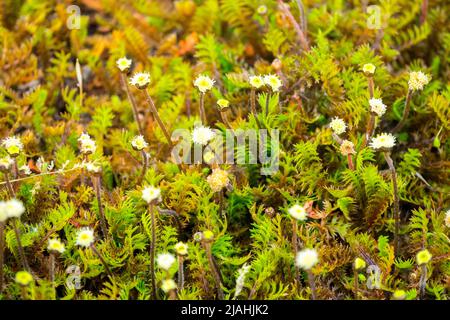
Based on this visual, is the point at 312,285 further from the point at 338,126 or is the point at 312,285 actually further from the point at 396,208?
the point at 338,126

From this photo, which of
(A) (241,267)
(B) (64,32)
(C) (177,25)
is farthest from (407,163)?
(B) (64,32)

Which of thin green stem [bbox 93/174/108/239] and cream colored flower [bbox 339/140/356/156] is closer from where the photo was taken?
thin green stem [bbox 93/174/108/239]

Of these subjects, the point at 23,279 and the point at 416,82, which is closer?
the point at 23,279

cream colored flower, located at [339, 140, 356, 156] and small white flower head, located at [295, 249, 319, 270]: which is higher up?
cream colored flower, located at [339, 140, 356, 156]

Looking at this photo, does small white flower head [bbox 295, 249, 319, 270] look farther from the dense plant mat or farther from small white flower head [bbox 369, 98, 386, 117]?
small white flower head [bbox 369, 98, 386, 117]

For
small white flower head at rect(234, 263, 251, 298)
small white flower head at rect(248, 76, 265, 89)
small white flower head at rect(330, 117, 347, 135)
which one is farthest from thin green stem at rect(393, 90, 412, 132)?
small white flower head at rect(234, 263, 251, 298)

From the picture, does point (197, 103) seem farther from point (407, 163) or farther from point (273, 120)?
point (407, 163)

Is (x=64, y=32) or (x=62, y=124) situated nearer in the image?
(x=62, y=124)

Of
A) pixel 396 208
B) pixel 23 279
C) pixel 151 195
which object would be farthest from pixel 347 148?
pixel 23 279
